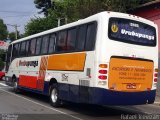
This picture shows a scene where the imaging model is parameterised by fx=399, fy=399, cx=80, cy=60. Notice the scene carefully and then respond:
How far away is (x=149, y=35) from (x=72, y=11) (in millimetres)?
13195

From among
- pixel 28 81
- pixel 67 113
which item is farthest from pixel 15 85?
pixel 67 113

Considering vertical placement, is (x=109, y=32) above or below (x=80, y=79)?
above

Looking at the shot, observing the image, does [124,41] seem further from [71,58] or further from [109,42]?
[71,58]

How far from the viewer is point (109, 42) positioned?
42.5 feet

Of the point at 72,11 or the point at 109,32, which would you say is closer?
the point at 109,32

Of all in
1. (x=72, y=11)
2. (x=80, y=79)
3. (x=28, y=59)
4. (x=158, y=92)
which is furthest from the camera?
(x=72, y=11)

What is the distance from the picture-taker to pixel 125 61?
13.2 metres

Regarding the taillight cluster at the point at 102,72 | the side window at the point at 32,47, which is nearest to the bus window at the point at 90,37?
the taillight cluster at the point at 102,72

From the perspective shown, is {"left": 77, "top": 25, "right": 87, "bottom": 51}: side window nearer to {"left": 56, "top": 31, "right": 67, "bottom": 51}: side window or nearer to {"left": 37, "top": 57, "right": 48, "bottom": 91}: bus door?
{"left": 56, "top": 31, "right": 67, "bottom": 51}: side window

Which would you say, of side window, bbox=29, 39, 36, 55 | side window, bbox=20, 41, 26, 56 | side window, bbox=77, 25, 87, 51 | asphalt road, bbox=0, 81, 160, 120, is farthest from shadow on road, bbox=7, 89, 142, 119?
side window, bbox=20, 41, 26, 56

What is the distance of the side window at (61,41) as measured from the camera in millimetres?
15586

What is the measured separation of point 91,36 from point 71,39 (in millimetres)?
1720

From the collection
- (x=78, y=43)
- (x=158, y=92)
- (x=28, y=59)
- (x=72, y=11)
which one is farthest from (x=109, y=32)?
(x=72, y=11)

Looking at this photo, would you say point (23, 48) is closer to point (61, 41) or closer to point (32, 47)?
point (32, 47)
